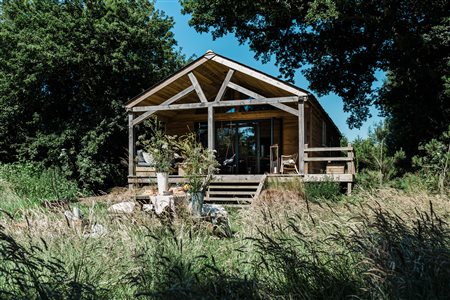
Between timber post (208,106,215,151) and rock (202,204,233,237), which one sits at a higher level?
timber post (208,106,215,151)

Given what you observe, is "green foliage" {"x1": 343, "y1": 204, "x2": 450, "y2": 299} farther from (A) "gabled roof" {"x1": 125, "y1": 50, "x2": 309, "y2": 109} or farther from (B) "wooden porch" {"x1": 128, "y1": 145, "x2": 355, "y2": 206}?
(A) "gabled roof" {"x1": 125, "y1": 50, "x2": 309, "y2": 109}

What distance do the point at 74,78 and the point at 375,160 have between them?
41.7ft

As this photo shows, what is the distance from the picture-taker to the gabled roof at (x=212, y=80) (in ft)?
40.5

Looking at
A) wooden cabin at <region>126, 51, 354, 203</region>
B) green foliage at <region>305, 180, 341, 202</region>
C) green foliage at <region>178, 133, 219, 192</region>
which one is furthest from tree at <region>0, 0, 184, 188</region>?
green foliage at <region>178, 133, 219, 192</region>

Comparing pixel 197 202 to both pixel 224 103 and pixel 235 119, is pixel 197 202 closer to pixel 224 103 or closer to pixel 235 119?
pixel 224 103

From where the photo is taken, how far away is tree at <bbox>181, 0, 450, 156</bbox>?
539 inches

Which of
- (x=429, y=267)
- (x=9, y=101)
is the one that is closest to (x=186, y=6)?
(x=9, y=101)

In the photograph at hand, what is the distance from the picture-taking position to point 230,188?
1230 centimetres

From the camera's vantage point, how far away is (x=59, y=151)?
15867 millimetres

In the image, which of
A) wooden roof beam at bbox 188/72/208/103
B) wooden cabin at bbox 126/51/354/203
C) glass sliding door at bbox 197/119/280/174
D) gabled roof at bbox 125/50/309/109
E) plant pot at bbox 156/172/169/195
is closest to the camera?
plant pot at bbox 156/172/169/195

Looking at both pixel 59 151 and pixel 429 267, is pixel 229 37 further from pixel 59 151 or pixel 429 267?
pixel 429 267

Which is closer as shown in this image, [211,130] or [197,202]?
[197,202]

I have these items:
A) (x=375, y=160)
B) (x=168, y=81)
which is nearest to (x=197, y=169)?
(x=168, y=81)

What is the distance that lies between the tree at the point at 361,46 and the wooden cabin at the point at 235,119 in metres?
2.13
